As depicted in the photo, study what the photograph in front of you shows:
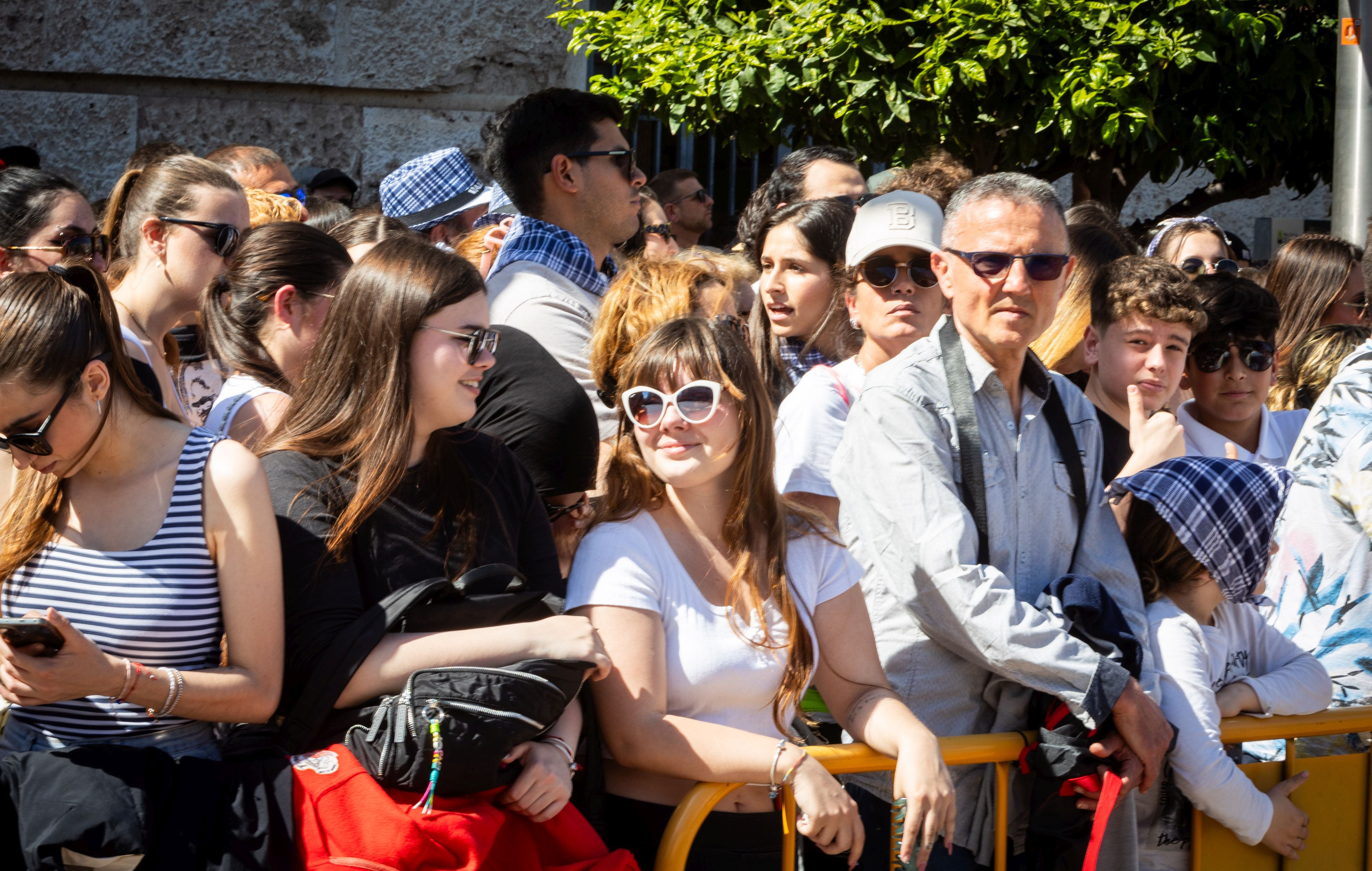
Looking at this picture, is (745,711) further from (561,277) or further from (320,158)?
(320,158)

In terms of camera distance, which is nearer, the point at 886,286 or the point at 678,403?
the point at 678,403

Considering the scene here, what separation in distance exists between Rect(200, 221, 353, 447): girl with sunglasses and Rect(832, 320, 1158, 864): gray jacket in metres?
1.43

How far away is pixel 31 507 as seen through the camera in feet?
7.80

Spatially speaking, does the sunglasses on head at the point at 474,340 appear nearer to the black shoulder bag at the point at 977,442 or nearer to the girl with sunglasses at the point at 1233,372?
the black shoulder bag at the point at 977,442

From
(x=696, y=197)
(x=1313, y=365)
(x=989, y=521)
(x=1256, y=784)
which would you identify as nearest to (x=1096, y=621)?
(x=989, y=521)

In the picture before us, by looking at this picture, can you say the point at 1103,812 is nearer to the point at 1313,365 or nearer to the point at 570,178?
the point at 570,178

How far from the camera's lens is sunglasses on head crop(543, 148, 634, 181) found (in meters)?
4.25

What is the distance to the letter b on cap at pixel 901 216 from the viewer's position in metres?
3.68

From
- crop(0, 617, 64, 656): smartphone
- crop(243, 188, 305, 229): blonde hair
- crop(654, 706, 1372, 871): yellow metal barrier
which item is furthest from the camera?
crop(243, 188, 305, 229): blonde hair

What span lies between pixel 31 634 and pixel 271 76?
5303 millimetres

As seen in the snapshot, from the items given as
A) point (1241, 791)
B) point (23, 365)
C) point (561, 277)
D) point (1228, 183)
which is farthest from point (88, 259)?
point (1228, 183)

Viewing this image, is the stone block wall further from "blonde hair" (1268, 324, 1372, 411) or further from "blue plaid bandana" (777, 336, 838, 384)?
"blonde hair" (1268, 324, 1372, 411)

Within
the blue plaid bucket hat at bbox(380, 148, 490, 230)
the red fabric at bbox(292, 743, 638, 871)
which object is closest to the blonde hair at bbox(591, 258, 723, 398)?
the red fabric at bbox(292, 743, 638, 871)

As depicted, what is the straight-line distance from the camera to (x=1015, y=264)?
113 inches
